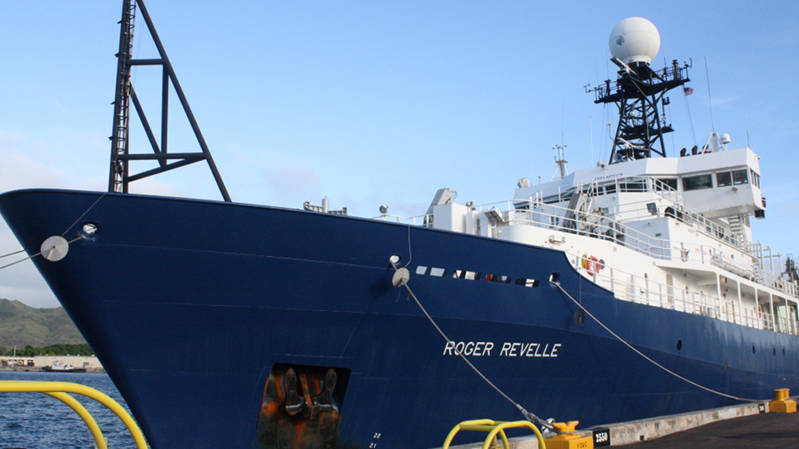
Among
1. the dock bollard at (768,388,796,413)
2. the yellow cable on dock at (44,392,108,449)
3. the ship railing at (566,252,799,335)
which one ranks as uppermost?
the ship railing at (566,252,799,335)

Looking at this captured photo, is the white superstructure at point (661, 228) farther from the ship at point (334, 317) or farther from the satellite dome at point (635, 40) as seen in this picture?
the satellite dome at point (635, 40)

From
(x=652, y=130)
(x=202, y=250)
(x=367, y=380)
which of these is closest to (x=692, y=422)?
(x=367, y=380)

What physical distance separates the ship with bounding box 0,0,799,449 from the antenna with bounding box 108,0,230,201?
0.14 feet

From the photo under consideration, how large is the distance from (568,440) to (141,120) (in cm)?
959

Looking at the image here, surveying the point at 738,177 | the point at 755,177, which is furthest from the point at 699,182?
the point at 755,177

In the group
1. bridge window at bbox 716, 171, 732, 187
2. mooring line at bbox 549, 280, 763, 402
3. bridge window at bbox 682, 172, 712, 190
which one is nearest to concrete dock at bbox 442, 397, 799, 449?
mooring line at bbox 549, 280, 763, 402

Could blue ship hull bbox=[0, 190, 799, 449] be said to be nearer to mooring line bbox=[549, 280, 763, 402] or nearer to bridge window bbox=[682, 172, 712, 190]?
mooring line bbox=[549, 280, 763, 402]

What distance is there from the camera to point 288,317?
909cm

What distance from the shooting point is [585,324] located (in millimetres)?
12117

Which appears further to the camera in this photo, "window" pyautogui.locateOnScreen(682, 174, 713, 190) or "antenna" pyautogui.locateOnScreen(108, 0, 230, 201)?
"window" pyautogui.locateOnScreen(682, 174, 713, 190)

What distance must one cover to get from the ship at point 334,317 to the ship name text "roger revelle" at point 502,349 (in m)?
0.03

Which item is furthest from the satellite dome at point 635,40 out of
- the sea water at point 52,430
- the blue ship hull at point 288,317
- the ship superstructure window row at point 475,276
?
the sea water at point 52,430

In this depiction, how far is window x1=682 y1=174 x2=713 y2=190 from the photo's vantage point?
22281 mm

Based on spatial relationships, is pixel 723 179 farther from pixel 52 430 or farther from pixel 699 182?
pixel 52 430
